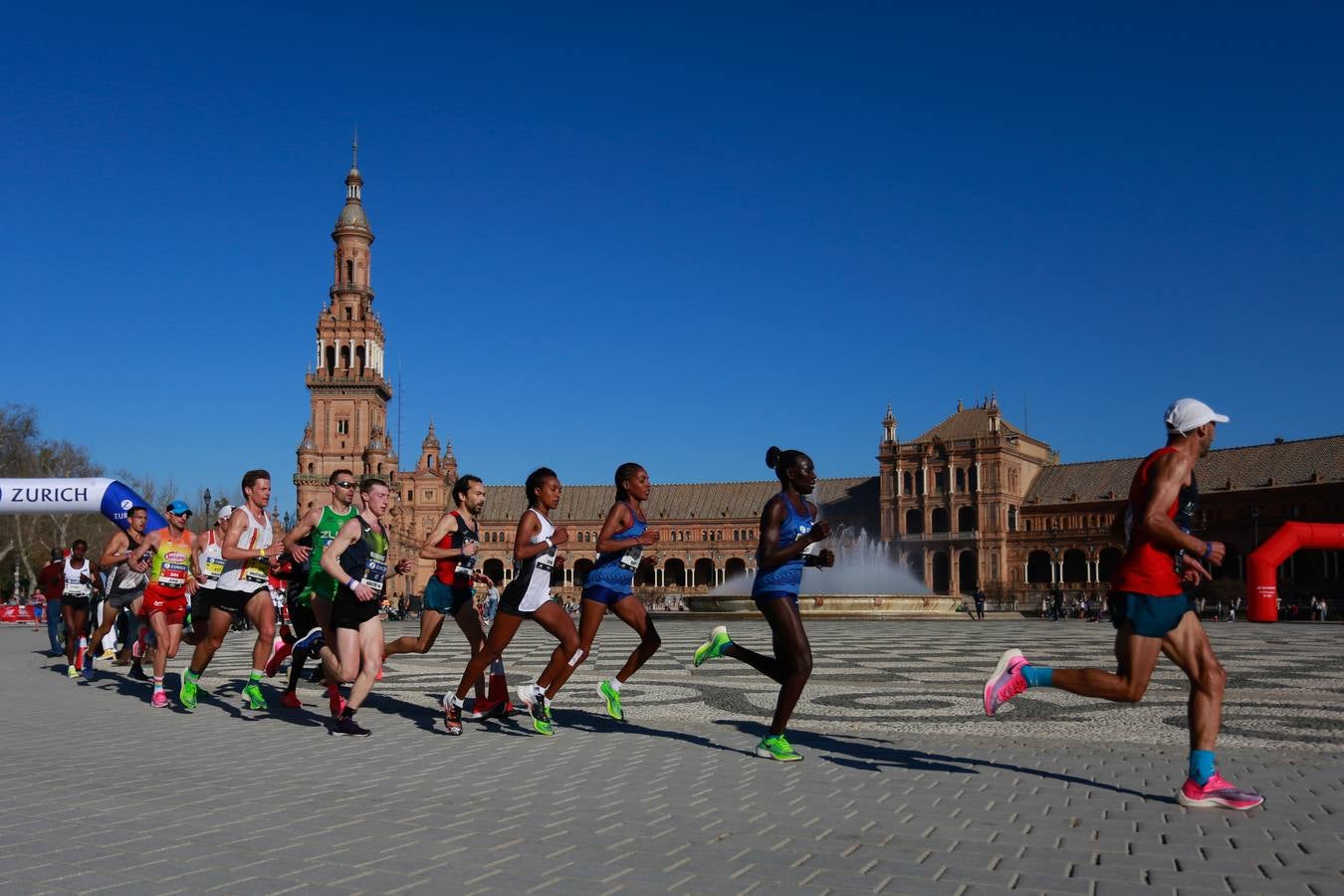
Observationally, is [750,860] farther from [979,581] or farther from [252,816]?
[979,581]

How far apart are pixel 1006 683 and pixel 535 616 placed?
136 inches

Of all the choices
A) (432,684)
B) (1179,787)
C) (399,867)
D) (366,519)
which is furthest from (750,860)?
(432,684)

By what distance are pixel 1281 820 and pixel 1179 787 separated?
0.73m

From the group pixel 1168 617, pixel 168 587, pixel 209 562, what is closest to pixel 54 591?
pixel 168 587

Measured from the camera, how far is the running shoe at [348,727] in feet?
26.2

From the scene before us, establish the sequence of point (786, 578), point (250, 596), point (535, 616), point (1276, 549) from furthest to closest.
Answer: point (1276, 549) < point (250, 596) < point (535, 616) < point (786, 578)

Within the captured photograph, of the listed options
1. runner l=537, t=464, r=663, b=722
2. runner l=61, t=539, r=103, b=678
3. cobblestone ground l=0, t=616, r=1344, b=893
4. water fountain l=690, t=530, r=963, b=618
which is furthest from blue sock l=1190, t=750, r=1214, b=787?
water fountain l=690, t=530, r=963, b=618

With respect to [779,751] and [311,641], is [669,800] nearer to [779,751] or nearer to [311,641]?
[779,751]

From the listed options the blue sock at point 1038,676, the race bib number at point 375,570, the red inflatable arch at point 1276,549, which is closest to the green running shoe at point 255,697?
the race bib number at point 375,570

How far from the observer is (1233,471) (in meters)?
93.7

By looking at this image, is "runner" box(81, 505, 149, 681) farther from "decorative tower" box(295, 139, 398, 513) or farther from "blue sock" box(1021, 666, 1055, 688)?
"decorative tower" box(295, 139, 398, 513)

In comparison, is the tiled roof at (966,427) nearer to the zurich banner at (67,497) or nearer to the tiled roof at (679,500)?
the tiled roof at (679,500)

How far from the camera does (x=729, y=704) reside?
10.0 m

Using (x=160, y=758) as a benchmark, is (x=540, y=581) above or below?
above
